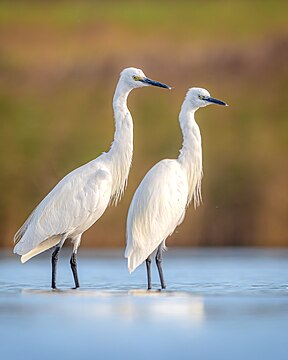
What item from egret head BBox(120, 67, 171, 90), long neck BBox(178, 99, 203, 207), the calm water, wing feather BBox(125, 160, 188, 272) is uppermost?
egret head BBox(120, 67, 171, 90)

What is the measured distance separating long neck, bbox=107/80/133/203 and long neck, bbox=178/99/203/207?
0.43m

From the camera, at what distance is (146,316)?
555 cm

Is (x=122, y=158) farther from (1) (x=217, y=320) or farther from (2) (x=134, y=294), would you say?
(1) (x=217, y=320)

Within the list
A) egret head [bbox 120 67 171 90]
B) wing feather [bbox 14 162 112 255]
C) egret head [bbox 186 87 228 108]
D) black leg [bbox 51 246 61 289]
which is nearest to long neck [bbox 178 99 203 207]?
egret head [bbox 186 87 228 108]

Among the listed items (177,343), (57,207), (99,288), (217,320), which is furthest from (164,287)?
(177,343)

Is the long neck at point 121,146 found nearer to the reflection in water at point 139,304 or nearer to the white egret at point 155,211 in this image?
the white egret at point 155,211

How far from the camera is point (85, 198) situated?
7.53m

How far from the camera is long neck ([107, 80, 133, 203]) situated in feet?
25.6

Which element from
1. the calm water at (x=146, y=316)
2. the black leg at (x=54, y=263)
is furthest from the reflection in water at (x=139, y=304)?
the black leg at (x=54, y=263)

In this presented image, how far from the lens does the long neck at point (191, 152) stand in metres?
7.86

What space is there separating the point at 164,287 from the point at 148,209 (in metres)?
0.59

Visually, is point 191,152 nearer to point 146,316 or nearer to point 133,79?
point 133,79

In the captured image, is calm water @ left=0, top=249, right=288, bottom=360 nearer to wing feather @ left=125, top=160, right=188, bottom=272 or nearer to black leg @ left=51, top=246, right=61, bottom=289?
black leg @ left=51, top=246, right=61, bottom=289

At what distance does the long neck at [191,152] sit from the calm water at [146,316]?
0.81 meters
